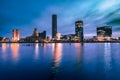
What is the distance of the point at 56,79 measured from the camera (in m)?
26.8

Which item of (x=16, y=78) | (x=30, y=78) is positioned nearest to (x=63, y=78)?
(x=30, y=78)

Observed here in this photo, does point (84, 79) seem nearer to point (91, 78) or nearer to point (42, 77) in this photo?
point (91, 78)

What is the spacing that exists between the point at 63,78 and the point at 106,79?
21.0 feet

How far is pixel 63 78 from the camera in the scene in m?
27.6

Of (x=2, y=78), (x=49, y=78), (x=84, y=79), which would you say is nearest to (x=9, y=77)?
(x=2, y=78)

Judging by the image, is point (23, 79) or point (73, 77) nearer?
point (23, 79)

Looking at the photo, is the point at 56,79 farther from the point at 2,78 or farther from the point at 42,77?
the point at 2,78

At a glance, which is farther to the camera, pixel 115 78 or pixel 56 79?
pixel 115 78

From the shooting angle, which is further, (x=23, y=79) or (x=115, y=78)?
(x=115, y=78)

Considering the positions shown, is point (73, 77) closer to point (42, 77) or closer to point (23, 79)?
point (42, 77)

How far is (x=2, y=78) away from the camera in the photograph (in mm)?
27453

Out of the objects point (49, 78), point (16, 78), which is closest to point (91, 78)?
point (49, 78)

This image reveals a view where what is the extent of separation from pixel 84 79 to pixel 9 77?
11.1 metres

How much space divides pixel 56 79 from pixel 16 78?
590 centimetres
